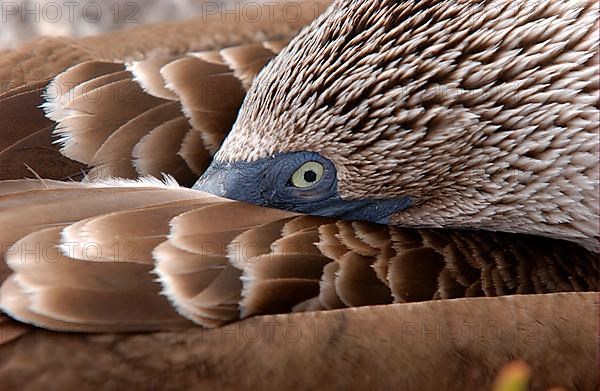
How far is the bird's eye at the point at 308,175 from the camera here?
8.66 feet

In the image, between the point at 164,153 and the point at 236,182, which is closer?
the point at 236,182

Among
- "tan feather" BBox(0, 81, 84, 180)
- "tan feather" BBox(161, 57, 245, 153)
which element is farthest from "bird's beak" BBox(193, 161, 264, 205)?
"tan feather" BBox(0, 81, 84, 180)

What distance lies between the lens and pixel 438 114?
8.16 ft

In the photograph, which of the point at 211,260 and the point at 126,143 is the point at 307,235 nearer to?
the point at 211,260

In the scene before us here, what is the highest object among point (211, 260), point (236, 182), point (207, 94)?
point (207, 94)

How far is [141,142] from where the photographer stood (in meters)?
2.81

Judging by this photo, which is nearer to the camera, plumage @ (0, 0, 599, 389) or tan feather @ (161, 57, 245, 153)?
plumage @ (0, 0, 599, 389)

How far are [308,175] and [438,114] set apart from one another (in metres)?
0.40

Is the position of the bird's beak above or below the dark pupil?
below

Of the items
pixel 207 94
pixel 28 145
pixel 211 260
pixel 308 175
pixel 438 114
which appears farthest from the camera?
pixel 207 94

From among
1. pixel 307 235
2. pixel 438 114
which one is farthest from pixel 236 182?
pixel 438 114

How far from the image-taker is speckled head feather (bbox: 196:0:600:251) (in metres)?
2.50

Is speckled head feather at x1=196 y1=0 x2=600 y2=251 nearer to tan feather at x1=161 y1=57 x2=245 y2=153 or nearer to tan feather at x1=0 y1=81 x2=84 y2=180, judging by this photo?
tan feather at x1=161 y1=57 x2=245 y2=153

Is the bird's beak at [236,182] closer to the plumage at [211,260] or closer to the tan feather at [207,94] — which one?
the plumage at [211,260]
